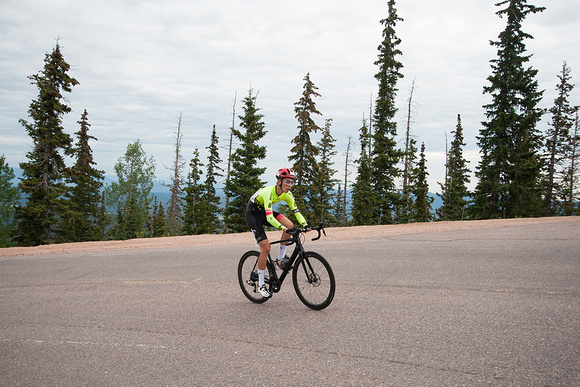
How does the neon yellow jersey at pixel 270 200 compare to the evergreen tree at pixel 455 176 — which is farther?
the evergreen tree at pixel 455 176

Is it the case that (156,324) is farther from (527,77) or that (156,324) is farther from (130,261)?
(527,77)

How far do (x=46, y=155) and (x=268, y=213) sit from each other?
3005cm

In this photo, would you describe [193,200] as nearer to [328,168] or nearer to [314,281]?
[328,168]

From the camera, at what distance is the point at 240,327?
4.87 metres

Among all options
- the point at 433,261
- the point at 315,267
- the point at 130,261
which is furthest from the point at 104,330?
the point at 433,261

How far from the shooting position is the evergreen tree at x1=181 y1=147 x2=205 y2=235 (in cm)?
4228

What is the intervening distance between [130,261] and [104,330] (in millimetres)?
6368

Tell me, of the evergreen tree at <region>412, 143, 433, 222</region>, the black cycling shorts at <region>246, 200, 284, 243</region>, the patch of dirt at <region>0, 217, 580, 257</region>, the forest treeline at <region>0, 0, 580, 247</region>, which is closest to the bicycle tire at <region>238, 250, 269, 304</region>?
the black cycling shorts at <region>246, 200, 284, 243</region>

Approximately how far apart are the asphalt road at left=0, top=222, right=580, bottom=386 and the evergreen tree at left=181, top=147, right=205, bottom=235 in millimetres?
33592

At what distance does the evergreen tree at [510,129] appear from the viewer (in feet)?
90.9

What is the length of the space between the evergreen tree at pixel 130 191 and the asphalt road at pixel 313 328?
41735 mm

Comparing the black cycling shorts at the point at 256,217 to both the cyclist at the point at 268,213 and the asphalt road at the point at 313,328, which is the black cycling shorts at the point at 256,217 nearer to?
the cyclist at the point at 268,213

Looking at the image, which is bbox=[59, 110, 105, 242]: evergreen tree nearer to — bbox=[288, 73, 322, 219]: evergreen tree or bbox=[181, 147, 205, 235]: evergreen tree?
bbox=[181, 147, 205, 235]: evergreen tree

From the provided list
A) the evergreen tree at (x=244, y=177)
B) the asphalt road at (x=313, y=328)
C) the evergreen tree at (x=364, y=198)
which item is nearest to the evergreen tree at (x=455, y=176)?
the evergreen tree at (x=364, y=198)
